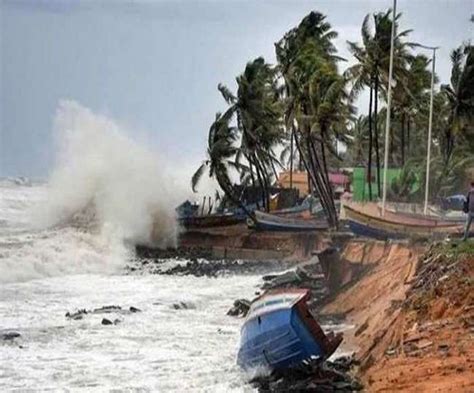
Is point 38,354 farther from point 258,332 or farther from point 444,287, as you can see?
point 444,287

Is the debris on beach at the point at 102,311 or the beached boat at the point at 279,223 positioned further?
the beached boat at the point at 279,223

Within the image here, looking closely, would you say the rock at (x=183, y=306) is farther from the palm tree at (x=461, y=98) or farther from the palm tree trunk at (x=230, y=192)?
the palm tree at (x=461, y=98)

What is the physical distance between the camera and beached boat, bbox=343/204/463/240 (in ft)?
88.5

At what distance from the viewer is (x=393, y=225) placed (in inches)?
1109

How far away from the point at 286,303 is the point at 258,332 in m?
0.93

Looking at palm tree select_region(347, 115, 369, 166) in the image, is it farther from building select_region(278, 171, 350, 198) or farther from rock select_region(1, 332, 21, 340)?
rock select_region(1, 332, 21, 340)

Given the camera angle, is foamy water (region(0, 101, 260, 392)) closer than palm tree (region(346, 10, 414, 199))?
Yes

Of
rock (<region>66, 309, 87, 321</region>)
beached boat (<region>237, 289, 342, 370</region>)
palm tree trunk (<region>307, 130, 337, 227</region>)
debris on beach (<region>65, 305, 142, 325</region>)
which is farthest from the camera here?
palm tree trunk (<region>307, 130, 337, 227</region>)

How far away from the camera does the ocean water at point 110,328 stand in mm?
14781

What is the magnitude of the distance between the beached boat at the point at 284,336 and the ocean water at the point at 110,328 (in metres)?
0.58

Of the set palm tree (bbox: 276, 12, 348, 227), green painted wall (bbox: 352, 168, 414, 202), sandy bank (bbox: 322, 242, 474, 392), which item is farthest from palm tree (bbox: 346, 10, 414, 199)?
sandy bank (bbox: 322, 242, 474, 392)

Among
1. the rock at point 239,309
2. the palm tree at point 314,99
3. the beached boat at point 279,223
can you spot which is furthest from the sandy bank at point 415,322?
the beached boat at point 279,223

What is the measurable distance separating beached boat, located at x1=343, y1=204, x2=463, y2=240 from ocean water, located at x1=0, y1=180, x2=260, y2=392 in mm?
4584

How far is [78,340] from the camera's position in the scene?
18438mm
